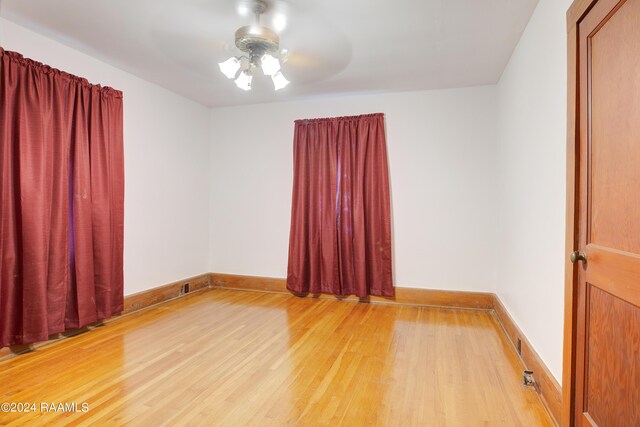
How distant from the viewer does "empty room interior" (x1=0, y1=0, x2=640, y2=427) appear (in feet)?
5.19

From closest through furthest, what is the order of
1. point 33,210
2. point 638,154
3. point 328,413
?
point 638,154 → point 328,413 → point 33,210

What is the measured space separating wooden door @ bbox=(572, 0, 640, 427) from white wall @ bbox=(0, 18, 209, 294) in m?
3.61

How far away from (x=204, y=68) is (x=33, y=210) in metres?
1.86

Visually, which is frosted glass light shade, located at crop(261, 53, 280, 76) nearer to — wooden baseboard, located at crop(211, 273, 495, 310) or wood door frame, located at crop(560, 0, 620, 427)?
wood door frame, located at crop(560, 0, 620, 427)

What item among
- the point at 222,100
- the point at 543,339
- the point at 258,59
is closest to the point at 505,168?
the point at 543,339

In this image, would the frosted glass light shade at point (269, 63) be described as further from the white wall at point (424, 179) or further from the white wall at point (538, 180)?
the white wall at point (424, 179)

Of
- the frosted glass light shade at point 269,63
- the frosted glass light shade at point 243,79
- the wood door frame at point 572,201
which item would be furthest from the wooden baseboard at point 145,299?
the wood door frame at point 572,201

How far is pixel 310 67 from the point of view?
10.8ft

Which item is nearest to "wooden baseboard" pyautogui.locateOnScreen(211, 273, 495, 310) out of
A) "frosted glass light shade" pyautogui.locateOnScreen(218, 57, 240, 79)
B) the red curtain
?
the red curtain

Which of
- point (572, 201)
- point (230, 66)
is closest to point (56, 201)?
point (230, 66)

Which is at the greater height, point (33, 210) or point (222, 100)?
point (222, 100)

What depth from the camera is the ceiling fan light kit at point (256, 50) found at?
237 centimetres

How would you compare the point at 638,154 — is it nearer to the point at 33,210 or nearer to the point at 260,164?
the point at 33,210

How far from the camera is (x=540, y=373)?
205 cm
